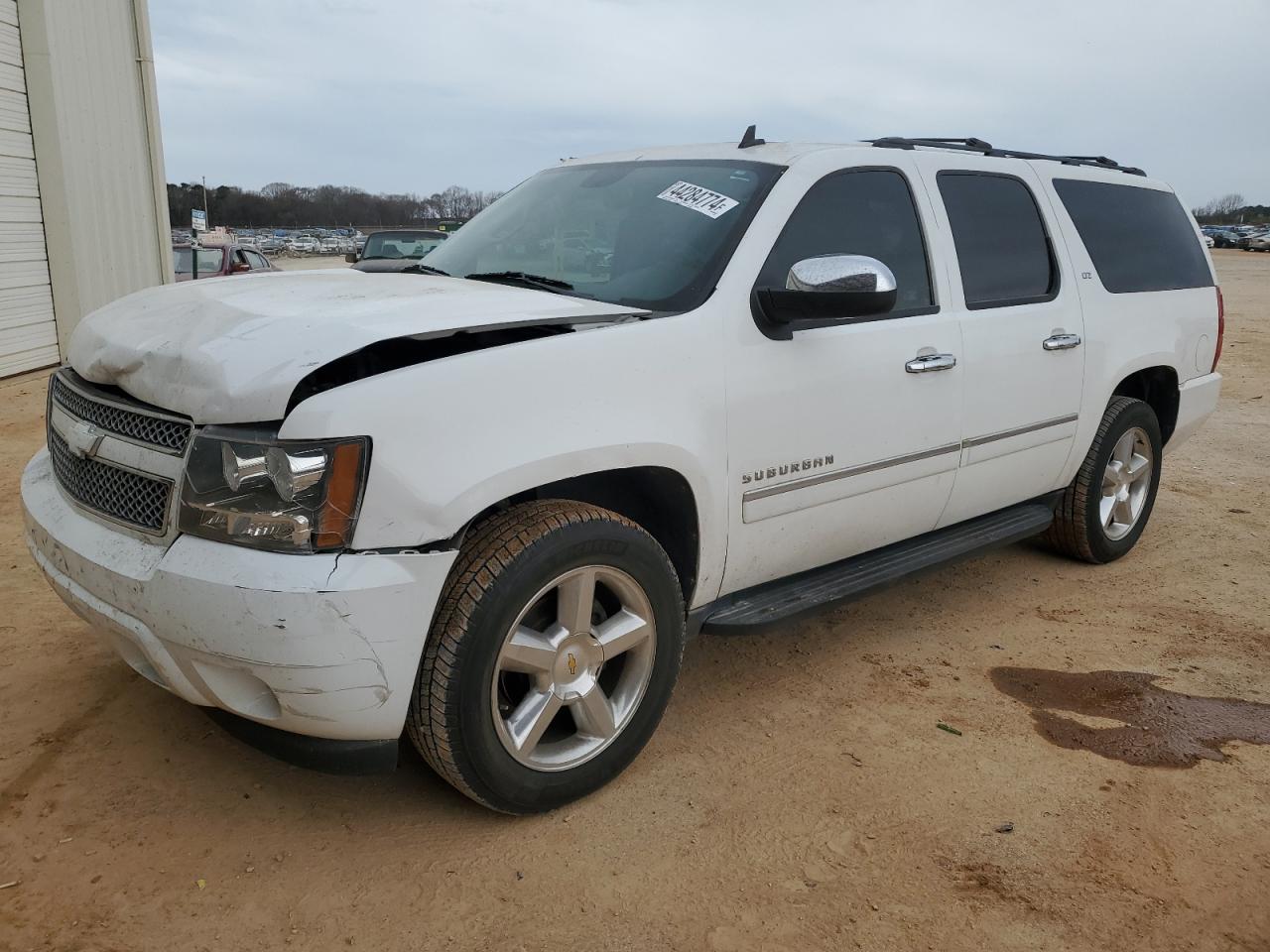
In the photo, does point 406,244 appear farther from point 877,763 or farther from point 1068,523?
point 877,763

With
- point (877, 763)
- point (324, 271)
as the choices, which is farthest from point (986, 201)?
point (324, 271)

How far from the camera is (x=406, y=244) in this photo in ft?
61.2

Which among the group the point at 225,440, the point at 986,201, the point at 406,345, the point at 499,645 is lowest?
the point at 499,645

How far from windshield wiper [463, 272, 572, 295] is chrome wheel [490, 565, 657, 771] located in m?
1.05

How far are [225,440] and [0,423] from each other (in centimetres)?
709

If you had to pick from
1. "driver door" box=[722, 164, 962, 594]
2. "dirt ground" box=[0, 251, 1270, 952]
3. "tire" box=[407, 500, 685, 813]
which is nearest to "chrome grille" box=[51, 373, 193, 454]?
"tire" box=[407, 500, 685, 813]

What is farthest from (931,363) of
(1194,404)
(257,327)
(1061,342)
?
(1194,404)

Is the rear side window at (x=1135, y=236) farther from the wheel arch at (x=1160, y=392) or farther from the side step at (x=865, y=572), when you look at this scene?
the side step at (x=865, y=572)

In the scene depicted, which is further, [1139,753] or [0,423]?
[0,423]

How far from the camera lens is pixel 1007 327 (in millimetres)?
4062

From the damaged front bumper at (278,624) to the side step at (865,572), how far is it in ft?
3.82

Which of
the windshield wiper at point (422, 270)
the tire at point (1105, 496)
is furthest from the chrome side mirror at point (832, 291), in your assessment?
the tire at point (1105, 496)

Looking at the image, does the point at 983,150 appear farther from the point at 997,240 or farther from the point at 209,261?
the point at 209,261

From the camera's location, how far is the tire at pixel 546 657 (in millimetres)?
2584
